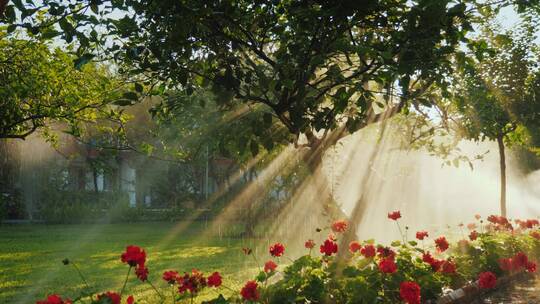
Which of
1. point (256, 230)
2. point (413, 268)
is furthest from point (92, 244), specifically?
point (413, 268)

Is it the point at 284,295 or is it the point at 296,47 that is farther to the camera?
the point at 284,295

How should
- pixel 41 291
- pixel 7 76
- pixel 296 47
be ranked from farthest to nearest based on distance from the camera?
pixel 7 76, pixel 41 291, pixel 296 47

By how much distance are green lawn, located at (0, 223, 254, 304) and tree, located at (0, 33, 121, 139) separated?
3231 mm

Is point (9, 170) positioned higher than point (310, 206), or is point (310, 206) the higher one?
point (9, 170)

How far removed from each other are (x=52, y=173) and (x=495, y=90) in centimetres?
2376

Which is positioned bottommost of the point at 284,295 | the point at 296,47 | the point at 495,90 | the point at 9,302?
the point at 9,302

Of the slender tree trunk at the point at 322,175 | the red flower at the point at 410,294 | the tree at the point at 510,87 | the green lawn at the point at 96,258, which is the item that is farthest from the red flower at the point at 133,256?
the tree at the point at 510,87

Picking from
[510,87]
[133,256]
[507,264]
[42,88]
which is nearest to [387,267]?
[133,256]

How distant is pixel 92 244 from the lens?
1644 cm

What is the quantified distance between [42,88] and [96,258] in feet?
14.5

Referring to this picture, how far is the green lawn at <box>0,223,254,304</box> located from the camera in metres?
9.34

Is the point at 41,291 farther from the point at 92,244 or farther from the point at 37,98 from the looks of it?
the point at 92,244

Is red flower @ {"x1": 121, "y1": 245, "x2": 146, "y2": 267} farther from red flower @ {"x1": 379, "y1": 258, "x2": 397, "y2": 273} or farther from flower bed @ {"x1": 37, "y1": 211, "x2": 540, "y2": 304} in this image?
red flower @ {"x1": 379, "y1": 258, "x2": 397, "y2": 273}

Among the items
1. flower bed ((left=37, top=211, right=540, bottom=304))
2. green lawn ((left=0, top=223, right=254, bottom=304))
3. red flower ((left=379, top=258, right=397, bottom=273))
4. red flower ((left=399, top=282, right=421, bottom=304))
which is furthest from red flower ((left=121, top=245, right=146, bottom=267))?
green lawn ((left=0, top=223, right=254, bottom=304))
